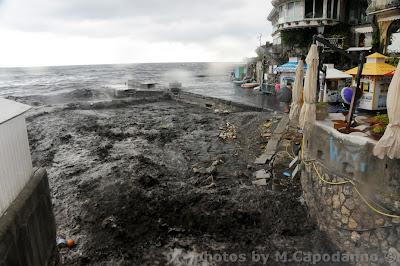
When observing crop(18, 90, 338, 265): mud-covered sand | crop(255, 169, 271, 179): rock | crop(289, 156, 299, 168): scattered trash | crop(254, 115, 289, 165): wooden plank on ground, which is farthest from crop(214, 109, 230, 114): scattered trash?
crop(289, 156, 299, 168): scattered trash

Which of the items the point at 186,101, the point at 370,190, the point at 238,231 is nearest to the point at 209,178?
the point at 238,231

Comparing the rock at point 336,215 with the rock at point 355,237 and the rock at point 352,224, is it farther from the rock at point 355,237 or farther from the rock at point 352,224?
the rock at point 355,237

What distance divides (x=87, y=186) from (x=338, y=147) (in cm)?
1082

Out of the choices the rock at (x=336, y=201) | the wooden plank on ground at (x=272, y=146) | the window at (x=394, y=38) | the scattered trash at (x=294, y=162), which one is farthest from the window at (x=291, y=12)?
the rock at (x=336, y=201)

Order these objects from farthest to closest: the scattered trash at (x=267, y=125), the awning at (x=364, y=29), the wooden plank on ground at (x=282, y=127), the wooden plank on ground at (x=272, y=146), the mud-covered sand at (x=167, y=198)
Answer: the awning at (x=364, y=29) < the scattered trash at (x=267, y=125) < the wooden plank on ground at (x=282, y=127) < the wooden plank on ground at (x=272, y=146) < the mud-covered sand at (x=167, y=198)

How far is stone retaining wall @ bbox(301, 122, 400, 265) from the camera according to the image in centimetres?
703

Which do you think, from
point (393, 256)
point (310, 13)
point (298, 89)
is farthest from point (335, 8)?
point (393, 256)

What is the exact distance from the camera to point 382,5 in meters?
24.5

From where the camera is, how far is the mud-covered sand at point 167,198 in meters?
9.23

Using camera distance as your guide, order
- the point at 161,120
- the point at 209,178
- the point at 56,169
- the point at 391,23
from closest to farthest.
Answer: the point at 209,178 → the point at 56,169 → the point at 391,23 → the point at 161,120

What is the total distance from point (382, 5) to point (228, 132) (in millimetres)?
17093

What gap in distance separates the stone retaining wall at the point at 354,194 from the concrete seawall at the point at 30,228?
25.6ft

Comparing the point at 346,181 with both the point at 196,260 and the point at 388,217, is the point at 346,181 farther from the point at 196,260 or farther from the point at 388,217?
the point at 196,260

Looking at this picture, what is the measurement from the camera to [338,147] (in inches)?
331
